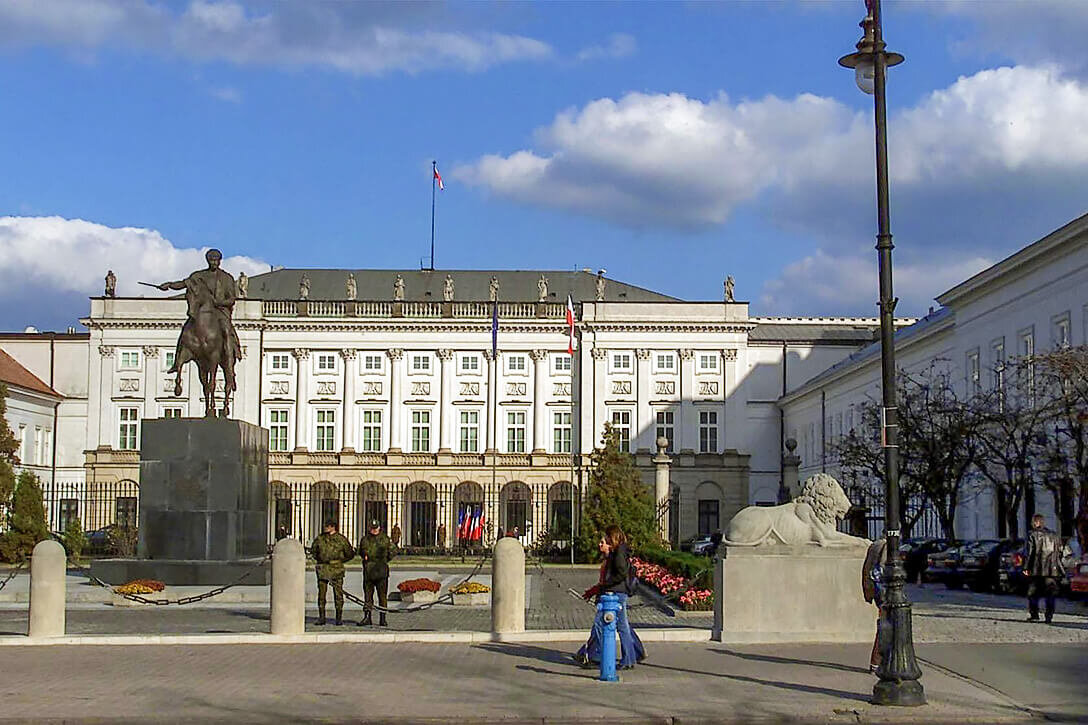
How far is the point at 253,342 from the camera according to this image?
89250mm

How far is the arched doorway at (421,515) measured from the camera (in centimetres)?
8388

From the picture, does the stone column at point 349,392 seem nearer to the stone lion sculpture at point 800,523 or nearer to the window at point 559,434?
the window at point 559,434

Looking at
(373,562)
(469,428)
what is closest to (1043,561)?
(373,562)

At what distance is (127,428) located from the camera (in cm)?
8969

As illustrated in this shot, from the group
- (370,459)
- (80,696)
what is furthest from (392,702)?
(370,459)

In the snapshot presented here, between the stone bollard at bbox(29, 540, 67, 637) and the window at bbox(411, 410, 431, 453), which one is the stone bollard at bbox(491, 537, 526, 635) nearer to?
the stone bollard at bbox(29, 540, 67, 637)

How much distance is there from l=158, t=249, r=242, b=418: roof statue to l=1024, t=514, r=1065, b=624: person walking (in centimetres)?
1448

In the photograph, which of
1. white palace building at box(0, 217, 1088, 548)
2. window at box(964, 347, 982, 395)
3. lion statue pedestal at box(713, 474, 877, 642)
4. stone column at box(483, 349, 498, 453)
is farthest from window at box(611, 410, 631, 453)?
lion statue pedestal at box(713, 474, 877, 642)

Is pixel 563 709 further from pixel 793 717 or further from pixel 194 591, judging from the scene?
pixel 194 591

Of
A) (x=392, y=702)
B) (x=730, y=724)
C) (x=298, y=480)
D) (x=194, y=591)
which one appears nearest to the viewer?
(x=730, y=724)

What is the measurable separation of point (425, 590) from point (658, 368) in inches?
2498

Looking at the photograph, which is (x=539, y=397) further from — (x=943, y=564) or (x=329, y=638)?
(x=329, y=638)

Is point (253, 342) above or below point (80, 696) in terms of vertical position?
above

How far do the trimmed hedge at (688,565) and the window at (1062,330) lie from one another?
15.1 metres
